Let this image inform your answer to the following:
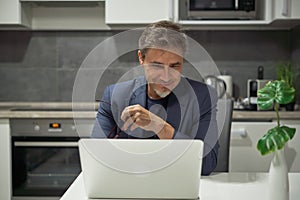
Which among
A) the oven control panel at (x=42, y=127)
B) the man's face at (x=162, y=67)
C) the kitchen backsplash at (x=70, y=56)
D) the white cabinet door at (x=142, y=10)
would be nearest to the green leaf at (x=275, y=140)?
the man's face at (x=162, y=67)

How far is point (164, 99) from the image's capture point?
6.11 feet

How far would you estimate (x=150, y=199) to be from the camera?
129 centimetres

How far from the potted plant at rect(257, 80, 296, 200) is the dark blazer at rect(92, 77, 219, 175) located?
1.49 feet

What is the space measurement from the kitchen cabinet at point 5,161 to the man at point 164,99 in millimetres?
1299

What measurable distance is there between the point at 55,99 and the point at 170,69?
2.10 m

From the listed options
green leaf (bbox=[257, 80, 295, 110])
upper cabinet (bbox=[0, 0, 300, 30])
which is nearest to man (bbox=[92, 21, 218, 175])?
green leaf (bbox=[257, 80, 295, 110])

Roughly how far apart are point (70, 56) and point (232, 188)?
7.58ft

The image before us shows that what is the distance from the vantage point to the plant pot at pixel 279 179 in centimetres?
124

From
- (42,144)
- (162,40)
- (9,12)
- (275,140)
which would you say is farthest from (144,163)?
(9,12)

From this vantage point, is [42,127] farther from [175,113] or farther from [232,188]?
[232,188]

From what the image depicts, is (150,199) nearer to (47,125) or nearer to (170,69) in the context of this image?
(170,69)

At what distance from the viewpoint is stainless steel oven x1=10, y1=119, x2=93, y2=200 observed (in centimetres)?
294

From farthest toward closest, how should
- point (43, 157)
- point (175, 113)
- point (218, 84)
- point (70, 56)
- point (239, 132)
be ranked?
point (70, 56), point (218, 84), point (43, 157), point (239, 132), point (175, 113)

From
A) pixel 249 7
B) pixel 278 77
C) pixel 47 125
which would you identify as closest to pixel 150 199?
pixel 47 125
